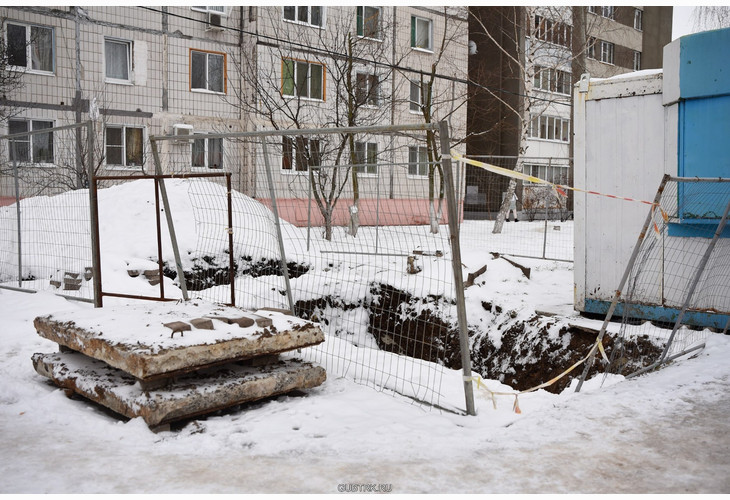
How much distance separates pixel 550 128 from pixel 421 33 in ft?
34.3

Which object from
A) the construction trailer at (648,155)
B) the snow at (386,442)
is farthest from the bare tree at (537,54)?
the snow at (386,442)

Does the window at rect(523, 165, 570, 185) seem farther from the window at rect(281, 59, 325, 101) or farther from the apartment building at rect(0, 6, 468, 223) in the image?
the window at rect(281, 59, 325, 101)

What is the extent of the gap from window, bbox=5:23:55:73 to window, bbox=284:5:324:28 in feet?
23.6

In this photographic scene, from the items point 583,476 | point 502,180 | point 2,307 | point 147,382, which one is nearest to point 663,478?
point 583,476

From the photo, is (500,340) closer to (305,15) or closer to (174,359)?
(174,359)

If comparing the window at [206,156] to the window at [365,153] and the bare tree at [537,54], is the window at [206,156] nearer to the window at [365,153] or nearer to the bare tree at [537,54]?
the window at [365,153]

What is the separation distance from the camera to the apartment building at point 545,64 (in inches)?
1059

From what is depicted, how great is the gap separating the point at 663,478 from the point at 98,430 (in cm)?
331

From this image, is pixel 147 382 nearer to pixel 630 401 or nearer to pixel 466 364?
pixel 466 364

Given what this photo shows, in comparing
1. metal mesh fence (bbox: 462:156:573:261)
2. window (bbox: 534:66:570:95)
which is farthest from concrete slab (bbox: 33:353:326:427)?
window (bbox: 534:66:570:95)

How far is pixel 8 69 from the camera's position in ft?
56.3

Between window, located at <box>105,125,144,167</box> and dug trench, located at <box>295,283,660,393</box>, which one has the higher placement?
window, located at <box>105,125,144,167</box>

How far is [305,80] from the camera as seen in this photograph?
21469 mm

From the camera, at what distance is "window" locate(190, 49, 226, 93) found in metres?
A: 20.4
